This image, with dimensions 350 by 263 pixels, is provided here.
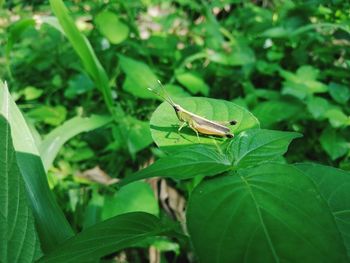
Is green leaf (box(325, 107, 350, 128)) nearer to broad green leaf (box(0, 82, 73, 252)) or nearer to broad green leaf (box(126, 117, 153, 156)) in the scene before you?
broad green leaf (box(126, 117, 153, 156))

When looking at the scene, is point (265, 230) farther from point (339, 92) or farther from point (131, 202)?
point (339, 92)

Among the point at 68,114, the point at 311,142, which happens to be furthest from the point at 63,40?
the point at 311,142

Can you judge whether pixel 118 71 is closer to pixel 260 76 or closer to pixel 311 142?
pixel 260 76

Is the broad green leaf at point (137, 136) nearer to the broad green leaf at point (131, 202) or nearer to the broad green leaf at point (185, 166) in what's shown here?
the broad green leaf at point (131, 202)

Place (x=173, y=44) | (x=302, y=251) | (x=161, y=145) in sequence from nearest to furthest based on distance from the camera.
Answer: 1. (x=302, y=251)
2. (x=161, y=145)
3. (x=173, y=44)

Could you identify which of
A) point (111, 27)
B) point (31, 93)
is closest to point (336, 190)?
point (111, 27)

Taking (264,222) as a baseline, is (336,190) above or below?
below

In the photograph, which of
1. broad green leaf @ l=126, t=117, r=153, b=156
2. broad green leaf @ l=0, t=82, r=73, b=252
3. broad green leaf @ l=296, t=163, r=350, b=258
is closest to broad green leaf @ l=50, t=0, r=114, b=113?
broad green leaf @ l=126, t=117, r=153, b=156
